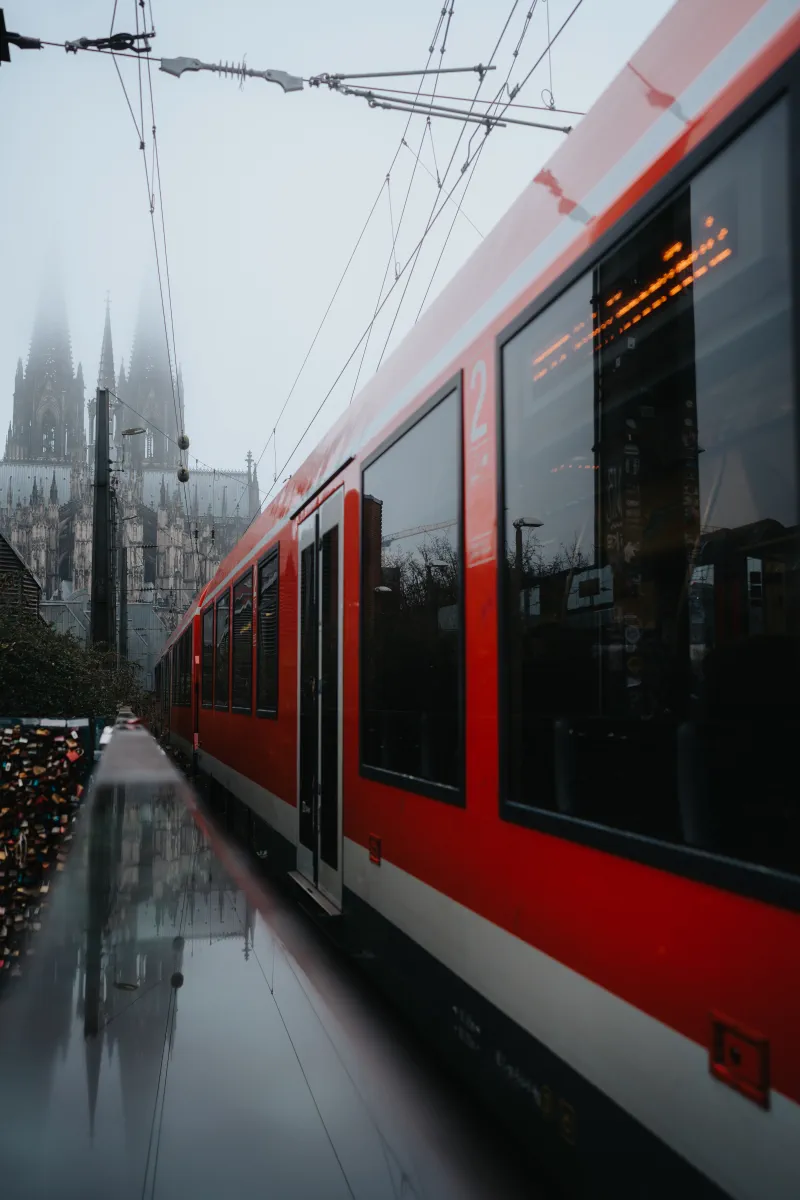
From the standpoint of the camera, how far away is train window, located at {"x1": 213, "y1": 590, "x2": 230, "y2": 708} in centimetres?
1119

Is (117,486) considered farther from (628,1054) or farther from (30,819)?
(628,1054)

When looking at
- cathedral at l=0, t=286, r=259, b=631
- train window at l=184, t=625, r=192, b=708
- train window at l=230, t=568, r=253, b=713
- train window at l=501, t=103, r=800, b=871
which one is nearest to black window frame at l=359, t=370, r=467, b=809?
train window at l=501, t=103, r=800, b=871

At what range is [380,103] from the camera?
7305 mm

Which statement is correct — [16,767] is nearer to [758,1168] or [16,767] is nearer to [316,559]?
[316,559]

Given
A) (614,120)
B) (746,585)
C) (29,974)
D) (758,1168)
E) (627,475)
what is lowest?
(29,974)

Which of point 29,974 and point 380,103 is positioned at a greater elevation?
point 380,103

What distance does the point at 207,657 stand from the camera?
13.8 m

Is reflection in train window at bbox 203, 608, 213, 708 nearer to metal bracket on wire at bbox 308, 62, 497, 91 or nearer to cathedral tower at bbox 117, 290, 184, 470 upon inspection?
metal bracket on wire at bbox 308, 62, 497, 91

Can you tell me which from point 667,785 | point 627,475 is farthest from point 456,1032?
point 627,475

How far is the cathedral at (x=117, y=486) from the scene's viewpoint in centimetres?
7700

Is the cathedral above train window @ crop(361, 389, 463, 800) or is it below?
above

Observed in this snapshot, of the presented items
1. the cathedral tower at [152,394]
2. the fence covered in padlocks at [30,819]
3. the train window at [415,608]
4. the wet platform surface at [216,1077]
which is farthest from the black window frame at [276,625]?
the cathedral tower at [152,394]

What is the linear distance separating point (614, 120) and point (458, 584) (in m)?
1.54

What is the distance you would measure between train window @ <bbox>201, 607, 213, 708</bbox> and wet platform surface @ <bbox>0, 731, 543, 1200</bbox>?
6053 millimetres
